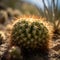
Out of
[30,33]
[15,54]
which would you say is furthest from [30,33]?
[15,54]

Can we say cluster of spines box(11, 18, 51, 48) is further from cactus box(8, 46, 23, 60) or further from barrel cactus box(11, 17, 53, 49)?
cactus box(8, 46, 23, 60)

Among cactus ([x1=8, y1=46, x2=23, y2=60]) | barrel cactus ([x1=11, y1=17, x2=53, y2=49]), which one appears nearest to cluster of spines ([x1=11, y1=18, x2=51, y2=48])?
barrel cactus ([x1=11, y1=17, x2=53, y2=49])

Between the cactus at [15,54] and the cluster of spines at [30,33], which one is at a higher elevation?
the cluster of spines at [30,33]

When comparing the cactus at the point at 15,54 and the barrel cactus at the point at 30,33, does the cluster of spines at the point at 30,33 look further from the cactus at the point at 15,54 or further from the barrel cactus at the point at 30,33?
the cactus at the point at 15,54

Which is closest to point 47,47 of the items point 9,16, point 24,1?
point 9,16

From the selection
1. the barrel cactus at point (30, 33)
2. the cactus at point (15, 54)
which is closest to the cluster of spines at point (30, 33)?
the barrel cactus at point (30, 33)

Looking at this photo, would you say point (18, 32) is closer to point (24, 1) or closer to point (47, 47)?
point (47, 47)

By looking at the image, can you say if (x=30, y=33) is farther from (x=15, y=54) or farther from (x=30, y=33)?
(x=15, y=54)

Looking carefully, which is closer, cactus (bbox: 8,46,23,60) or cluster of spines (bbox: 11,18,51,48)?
cactus (bbox: 8,46,23,60)

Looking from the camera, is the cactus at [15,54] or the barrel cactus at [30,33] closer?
the cactus at [15,54]
